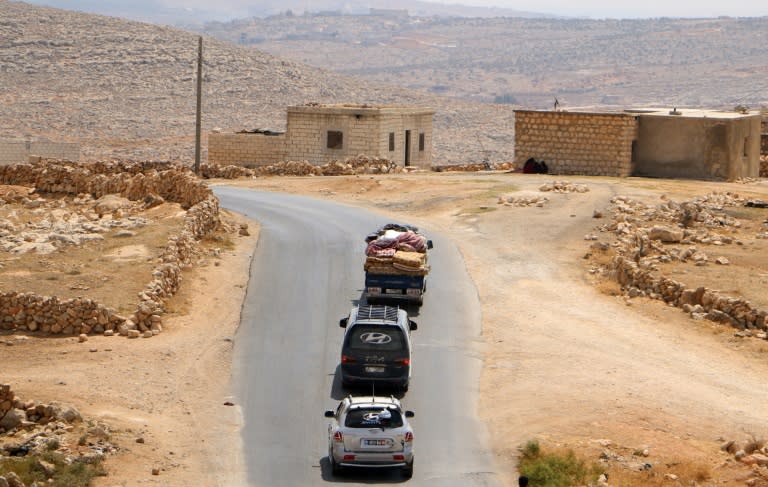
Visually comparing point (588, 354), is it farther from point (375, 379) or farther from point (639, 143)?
point (639, 143)

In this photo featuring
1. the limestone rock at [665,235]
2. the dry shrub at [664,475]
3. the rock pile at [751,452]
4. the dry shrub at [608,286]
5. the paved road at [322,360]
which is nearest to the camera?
the dry shrub at [664,475]

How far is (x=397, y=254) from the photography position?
31.1m

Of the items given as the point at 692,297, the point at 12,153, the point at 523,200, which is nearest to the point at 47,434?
the point at 692,297

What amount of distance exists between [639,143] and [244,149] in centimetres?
2098

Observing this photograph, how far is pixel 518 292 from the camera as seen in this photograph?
112 feet

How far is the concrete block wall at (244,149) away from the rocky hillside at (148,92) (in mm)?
27051

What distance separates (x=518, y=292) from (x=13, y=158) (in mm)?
33659

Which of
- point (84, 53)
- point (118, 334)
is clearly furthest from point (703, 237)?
point (84, 53)

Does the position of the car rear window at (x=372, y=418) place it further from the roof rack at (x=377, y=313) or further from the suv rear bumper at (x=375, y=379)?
the roof rack at (x=377, y=313)

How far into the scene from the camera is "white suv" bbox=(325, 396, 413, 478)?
20.5 m

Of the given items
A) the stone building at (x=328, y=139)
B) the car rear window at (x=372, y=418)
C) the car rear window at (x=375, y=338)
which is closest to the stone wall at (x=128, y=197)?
the car rear window at (x=375, y=338)

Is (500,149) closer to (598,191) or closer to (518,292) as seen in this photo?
(598,191)

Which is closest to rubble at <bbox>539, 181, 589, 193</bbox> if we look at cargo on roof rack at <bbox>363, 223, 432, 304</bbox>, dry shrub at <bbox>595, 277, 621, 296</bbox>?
dry shrub at <bbox>595, 277, 621, 296</bbox>

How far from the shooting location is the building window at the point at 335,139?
65.2m
